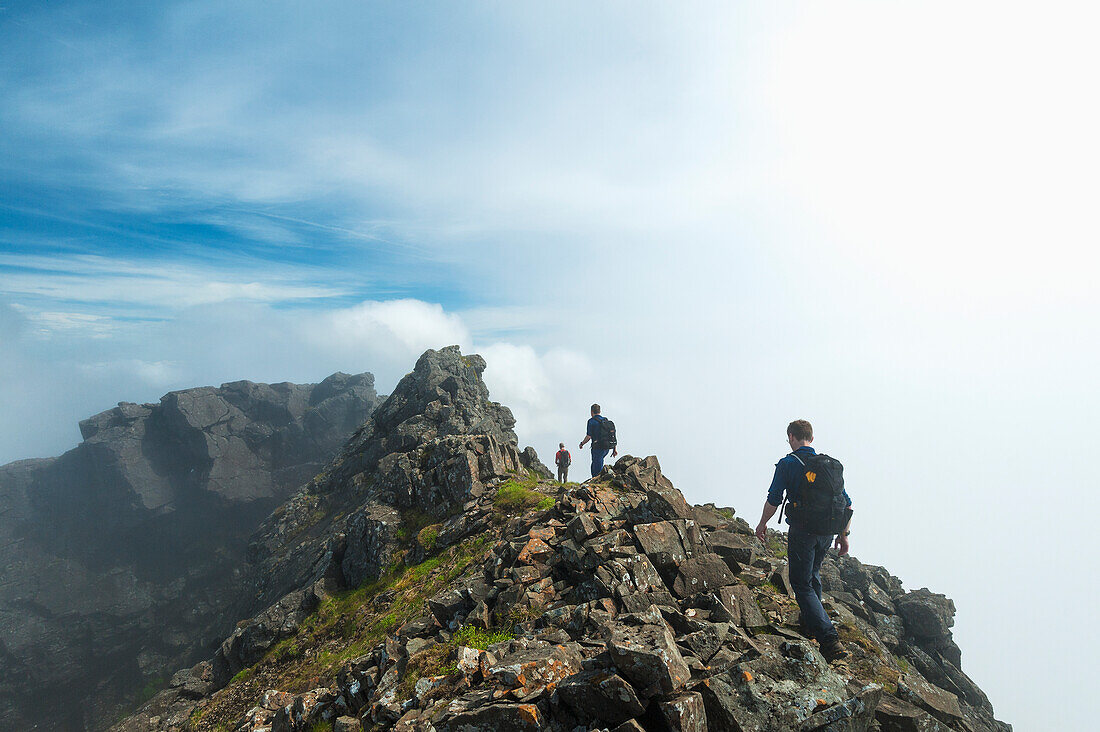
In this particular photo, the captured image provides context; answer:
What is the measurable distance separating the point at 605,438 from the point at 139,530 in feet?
464

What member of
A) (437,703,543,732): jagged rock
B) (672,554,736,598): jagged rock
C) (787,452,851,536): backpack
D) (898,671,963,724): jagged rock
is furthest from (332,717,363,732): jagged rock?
(898,671,963,724): jagged rock

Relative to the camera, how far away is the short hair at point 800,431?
12414mm

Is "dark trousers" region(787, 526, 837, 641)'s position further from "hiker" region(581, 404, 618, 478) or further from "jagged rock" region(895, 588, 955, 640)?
"hiker" region(581, 404, 618, 478)

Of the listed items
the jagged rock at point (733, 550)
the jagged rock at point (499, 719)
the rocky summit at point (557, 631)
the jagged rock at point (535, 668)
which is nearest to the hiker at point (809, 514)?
the rocky summit at point (557, 631)

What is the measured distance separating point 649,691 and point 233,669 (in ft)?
91.4

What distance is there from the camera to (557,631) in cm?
1070

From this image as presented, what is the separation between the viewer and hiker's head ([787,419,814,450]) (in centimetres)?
1241

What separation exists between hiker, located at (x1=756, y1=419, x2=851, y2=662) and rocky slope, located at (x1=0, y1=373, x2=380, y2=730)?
95.9 meters

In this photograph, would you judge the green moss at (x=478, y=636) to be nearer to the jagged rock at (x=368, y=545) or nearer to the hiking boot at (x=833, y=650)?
the hiking boot at (x=833, y=650)

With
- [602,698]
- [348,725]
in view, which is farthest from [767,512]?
[348,725]

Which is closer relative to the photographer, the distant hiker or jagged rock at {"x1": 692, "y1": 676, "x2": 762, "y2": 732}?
jagged rock at {"x1": 692, "y1": 676, "x2": 762, "y2": 732}

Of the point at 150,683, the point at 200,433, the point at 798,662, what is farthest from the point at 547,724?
the point at 200,433

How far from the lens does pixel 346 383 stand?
144750 millimetres

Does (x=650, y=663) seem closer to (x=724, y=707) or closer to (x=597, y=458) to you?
(x=724, y=707)
